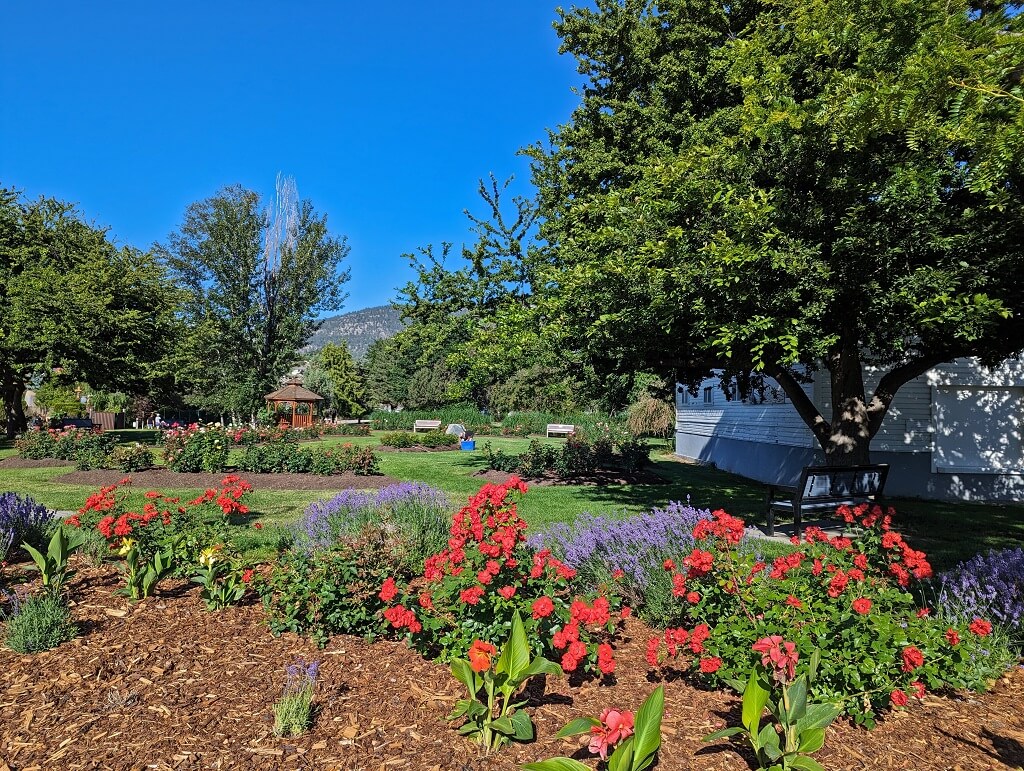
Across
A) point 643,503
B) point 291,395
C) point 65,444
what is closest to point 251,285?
point 291,395

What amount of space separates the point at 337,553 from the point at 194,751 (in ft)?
5.27

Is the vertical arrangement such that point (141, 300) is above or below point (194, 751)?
above

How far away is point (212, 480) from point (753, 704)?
40.7 feet

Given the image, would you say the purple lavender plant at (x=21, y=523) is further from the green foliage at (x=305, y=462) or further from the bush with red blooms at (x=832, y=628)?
the green foliage at (x=305, y=462)

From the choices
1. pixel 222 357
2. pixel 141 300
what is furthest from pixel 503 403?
pixel 141 300

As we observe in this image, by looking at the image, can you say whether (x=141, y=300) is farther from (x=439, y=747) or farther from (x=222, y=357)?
(x=439, y=747)

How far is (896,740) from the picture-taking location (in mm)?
2750

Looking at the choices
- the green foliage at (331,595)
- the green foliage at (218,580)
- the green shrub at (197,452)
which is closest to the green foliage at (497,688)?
the green foliage at (331,595)

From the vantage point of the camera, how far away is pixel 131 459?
13430 millimetres

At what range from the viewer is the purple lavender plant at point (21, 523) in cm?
534

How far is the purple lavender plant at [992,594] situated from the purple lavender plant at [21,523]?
7.32 m

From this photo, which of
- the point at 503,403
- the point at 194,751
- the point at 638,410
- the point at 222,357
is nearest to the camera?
the point at 194,751

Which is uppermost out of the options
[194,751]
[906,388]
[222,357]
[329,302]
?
[329,302]

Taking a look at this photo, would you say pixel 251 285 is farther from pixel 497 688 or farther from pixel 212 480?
pixel 497 688
